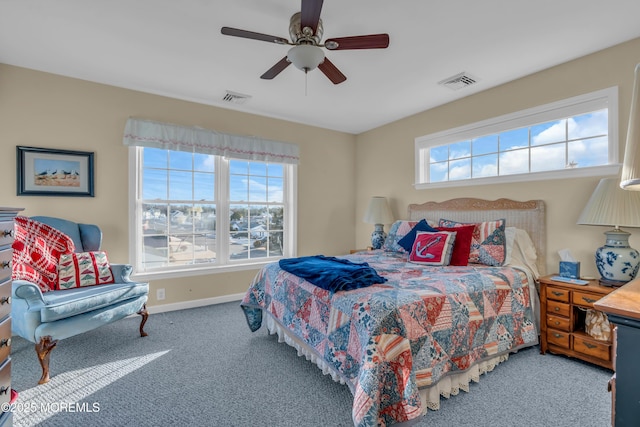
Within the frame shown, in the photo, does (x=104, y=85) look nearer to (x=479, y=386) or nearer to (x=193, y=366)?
(x=193, y=366)

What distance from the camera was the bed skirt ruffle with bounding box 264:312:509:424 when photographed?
1.76 m

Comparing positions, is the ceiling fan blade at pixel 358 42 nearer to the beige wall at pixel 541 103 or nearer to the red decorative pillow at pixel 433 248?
the red decorative pillow at pixel 433 248

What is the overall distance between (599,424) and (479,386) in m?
0.59

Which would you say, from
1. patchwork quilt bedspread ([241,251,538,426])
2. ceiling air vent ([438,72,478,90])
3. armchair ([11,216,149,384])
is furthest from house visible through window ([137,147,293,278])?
ceiling air vent ([438,72,478,90])

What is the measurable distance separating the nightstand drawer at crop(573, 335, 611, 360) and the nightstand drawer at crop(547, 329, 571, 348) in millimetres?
49

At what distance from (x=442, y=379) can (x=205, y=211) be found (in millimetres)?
3164

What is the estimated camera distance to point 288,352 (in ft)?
8.14

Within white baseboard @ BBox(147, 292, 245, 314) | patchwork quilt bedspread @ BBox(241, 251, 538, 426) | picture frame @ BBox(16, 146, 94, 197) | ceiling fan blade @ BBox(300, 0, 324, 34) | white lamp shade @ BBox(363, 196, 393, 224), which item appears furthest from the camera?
white lamp shade @ BBox(363, 196, 393, 224)

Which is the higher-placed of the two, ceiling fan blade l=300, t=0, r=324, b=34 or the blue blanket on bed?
ceiling fan blade l=300, t=0, r=324, b=34

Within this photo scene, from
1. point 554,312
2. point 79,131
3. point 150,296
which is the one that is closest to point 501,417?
point 554,312

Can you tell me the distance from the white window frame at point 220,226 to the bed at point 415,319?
3.94 feet

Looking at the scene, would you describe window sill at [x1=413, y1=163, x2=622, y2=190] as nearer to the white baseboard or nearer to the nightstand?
the nightstand

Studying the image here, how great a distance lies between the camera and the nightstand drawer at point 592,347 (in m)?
2.12

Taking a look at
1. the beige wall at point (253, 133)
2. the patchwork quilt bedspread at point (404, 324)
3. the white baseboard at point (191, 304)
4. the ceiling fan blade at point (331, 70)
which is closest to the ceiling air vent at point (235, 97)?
the beige wall at point (253, 133)
